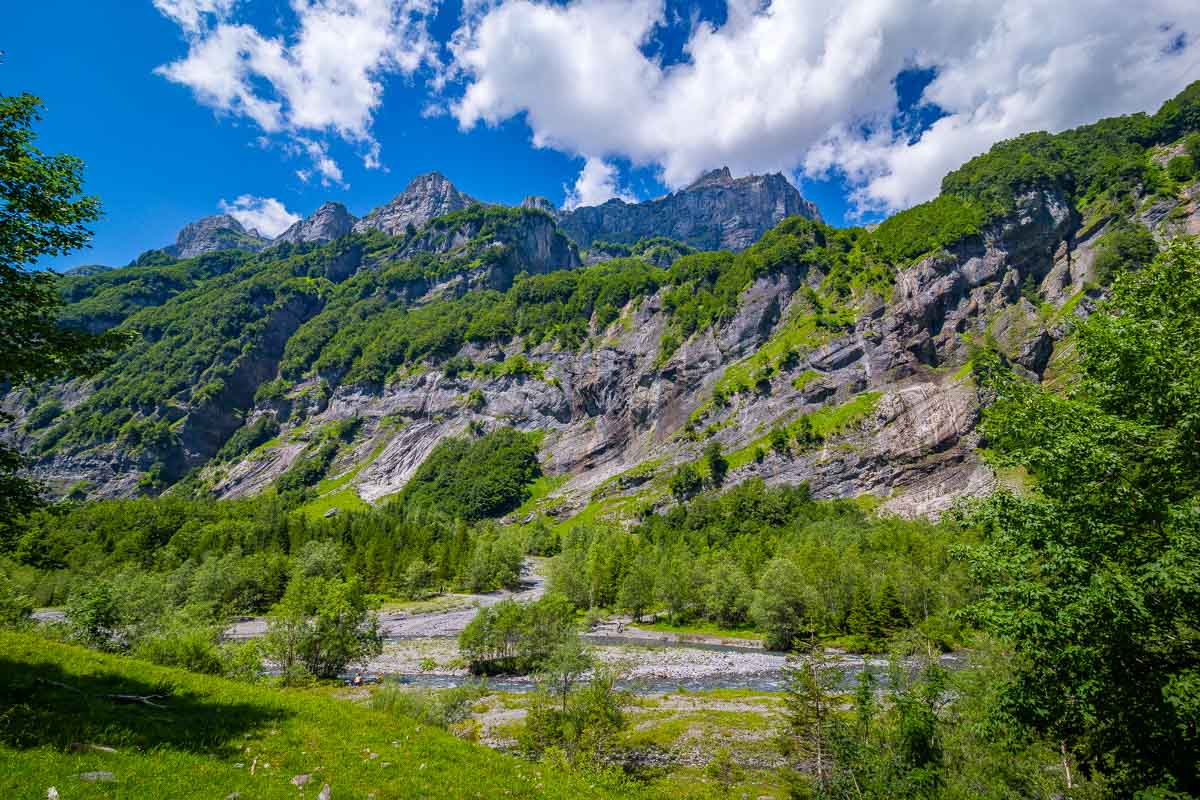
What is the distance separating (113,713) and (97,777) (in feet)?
15.0

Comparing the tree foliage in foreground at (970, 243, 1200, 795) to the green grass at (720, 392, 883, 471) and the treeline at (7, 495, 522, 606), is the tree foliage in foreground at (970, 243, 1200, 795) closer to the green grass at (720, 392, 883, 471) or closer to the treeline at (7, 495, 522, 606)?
the treeline at (7, 495, 522, 606)

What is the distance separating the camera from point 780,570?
269 ft

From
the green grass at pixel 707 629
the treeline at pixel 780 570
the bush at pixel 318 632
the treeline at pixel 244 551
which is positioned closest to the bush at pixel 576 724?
the treeline at pixel 780 570

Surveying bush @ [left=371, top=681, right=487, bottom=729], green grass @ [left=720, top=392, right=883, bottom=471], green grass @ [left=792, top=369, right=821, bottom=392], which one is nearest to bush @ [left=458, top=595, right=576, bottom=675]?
bush @ [left=371, top=681, right=487, bottom=729]

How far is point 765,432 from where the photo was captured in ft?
639

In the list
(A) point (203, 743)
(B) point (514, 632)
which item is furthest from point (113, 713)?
(B) point (514, 632)

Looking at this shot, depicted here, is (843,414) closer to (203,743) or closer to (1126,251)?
(1126,251)

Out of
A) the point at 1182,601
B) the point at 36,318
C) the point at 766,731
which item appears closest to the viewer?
the point at 1182,601

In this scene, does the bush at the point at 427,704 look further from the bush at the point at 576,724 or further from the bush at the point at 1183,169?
the bush at the point at 1183,169

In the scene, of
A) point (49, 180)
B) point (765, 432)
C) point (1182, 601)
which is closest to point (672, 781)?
Answer: point (1182, 601)

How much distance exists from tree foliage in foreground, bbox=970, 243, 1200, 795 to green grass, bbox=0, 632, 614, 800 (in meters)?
12.7

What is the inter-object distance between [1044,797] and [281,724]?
26602 millimetres

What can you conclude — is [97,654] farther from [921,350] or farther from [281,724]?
[921,350]

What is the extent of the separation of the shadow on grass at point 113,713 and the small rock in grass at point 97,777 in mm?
1582
